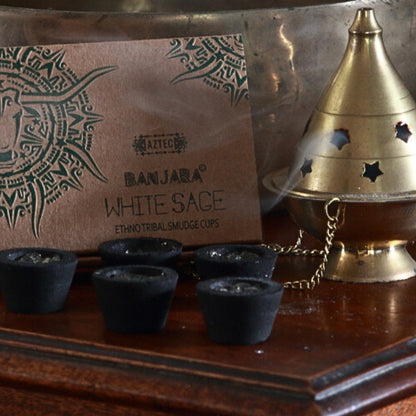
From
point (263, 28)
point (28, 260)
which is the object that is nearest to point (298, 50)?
point (263, 28)

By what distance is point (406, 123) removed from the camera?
0.87m

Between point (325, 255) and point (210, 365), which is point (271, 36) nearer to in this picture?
point (325, 255)

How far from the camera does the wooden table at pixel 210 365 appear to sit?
0.71m

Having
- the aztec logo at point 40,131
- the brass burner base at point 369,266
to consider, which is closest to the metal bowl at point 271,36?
the aztec logo at point 40,131

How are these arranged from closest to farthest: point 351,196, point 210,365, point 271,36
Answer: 1. point 210,365
2. point 351,196
3. point 271,36

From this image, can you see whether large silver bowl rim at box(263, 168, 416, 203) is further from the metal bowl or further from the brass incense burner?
the metal bowl

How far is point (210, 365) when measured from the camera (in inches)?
28.8

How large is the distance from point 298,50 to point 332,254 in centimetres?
21

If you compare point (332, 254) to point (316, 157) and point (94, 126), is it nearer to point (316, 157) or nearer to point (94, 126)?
point (316, 157)

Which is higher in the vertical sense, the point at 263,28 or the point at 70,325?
the point at 263,28

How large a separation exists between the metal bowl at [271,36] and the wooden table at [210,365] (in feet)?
0.80

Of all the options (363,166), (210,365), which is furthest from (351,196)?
(210,365)

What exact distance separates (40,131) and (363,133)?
25cm

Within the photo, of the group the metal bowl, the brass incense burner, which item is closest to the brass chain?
the brass incense burner
